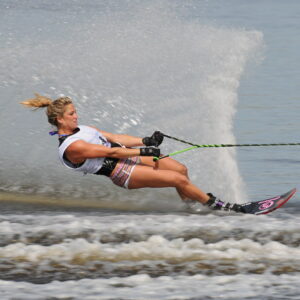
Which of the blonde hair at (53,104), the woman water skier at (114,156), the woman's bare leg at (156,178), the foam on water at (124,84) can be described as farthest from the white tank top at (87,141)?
the foam on water at (124,84)

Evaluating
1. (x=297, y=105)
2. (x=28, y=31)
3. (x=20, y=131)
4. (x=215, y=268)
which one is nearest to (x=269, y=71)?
(x=297, y=105)

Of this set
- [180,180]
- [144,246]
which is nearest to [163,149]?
[180,180]

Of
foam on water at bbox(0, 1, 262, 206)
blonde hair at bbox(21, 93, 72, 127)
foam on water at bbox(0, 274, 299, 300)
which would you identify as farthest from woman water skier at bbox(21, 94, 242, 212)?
foam on water at bbox(0, 274, 299, 300)

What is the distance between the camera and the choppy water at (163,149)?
20.9 feet

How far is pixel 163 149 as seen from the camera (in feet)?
33.1

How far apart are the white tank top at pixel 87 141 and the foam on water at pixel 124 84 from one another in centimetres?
135

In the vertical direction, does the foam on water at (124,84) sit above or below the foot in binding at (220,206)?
above

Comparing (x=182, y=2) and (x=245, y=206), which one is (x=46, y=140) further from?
(x=182, y=2)

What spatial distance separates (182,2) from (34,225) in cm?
1710

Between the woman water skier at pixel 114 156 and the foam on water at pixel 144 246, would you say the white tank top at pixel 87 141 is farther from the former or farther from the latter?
the foam on water at pixel 144 246

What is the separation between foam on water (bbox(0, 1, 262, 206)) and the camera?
31.9ft

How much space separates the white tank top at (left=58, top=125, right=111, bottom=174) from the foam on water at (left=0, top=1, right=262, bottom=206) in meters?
1.35

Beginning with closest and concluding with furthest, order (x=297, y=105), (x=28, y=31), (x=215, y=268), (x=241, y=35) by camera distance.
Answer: (x=215, y=268), (x=297, y=105), (x=28, y=31), (x=241, y=35)

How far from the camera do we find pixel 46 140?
34.9ft
